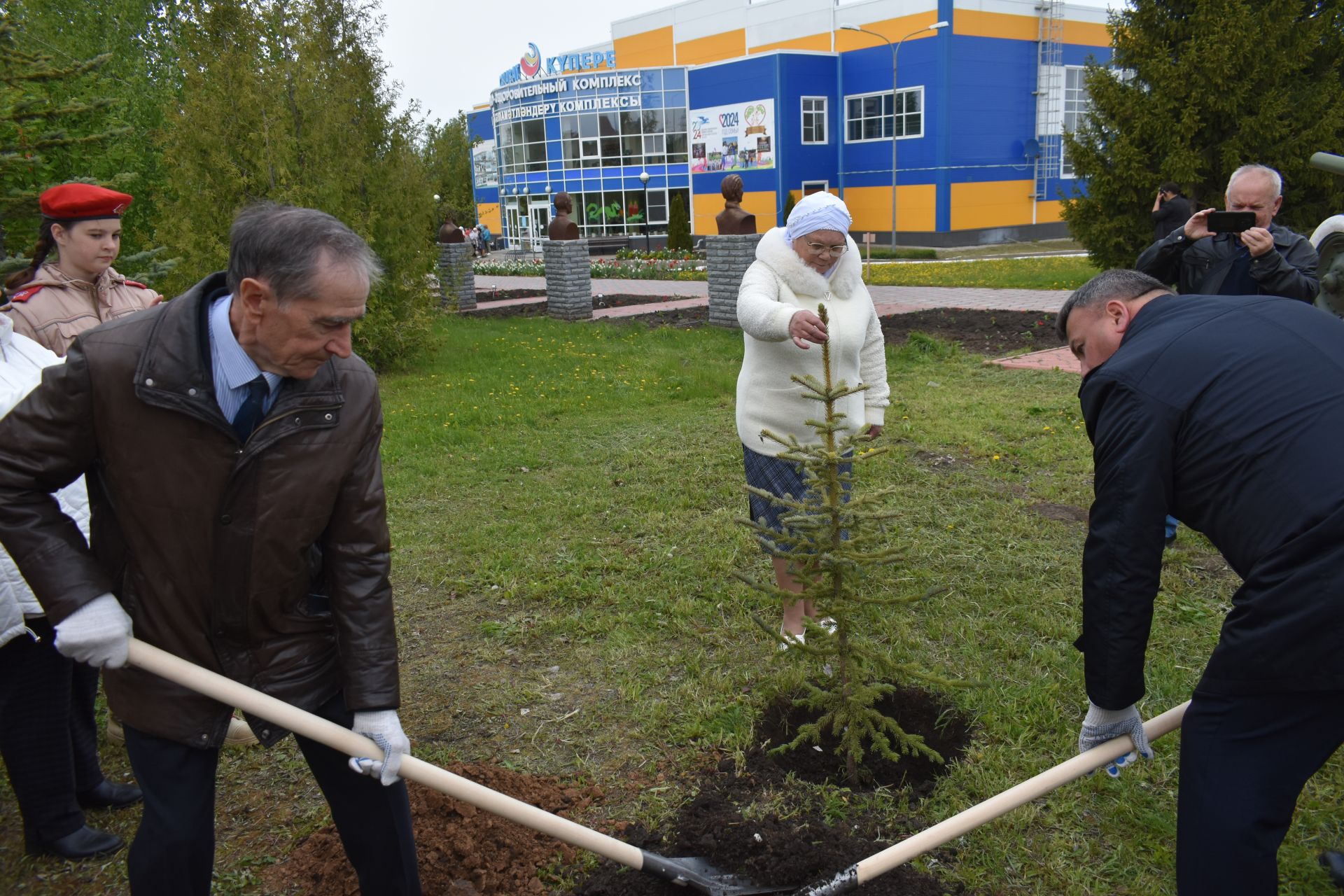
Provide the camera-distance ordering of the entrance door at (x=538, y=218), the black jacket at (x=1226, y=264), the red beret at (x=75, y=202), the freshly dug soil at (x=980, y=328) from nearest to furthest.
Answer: the red beret at (x=75, y=202) → the black jacket at (x=1226, y=264) → the freshly dug soil at (x=980, y=328) → the entrance door at (x=538, y=218)

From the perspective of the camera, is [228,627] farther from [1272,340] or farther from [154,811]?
[1272,340]

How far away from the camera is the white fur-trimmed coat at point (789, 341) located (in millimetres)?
3662

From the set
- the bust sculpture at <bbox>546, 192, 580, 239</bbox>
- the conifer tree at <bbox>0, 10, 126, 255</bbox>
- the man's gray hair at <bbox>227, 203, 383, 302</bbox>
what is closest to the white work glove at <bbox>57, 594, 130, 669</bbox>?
the man's gray hair at <bbox>227, 203, 383, 302</bbox>

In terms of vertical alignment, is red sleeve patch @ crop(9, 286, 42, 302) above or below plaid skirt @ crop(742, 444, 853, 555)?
above

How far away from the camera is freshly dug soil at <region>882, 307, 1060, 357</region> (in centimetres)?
1146

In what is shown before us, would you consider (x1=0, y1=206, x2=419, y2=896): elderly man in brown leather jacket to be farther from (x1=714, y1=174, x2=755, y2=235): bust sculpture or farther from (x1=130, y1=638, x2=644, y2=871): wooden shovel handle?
(x1=714, y1=174, x2=755, y2=235): bust sculpture

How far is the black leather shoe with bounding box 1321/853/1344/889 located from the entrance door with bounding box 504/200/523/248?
48480mm

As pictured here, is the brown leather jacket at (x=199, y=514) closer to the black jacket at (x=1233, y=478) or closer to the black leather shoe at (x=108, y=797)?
the black leather shoe at (x=108, y=797)

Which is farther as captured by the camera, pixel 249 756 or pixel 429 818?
pixel 249 756

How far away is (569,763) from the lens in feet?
11.3

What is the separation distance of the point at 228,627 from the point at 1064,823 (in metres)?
2.51

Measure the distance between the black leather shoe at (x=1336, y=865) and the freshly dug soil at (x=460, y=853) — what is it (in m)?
2.20

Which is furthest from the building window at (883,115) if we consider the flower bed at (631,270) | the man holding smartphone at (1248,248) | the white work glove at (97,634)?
the white work glove at (97,634)

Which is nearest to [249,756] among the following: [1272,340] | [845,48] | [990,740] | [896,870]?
[896,870]
